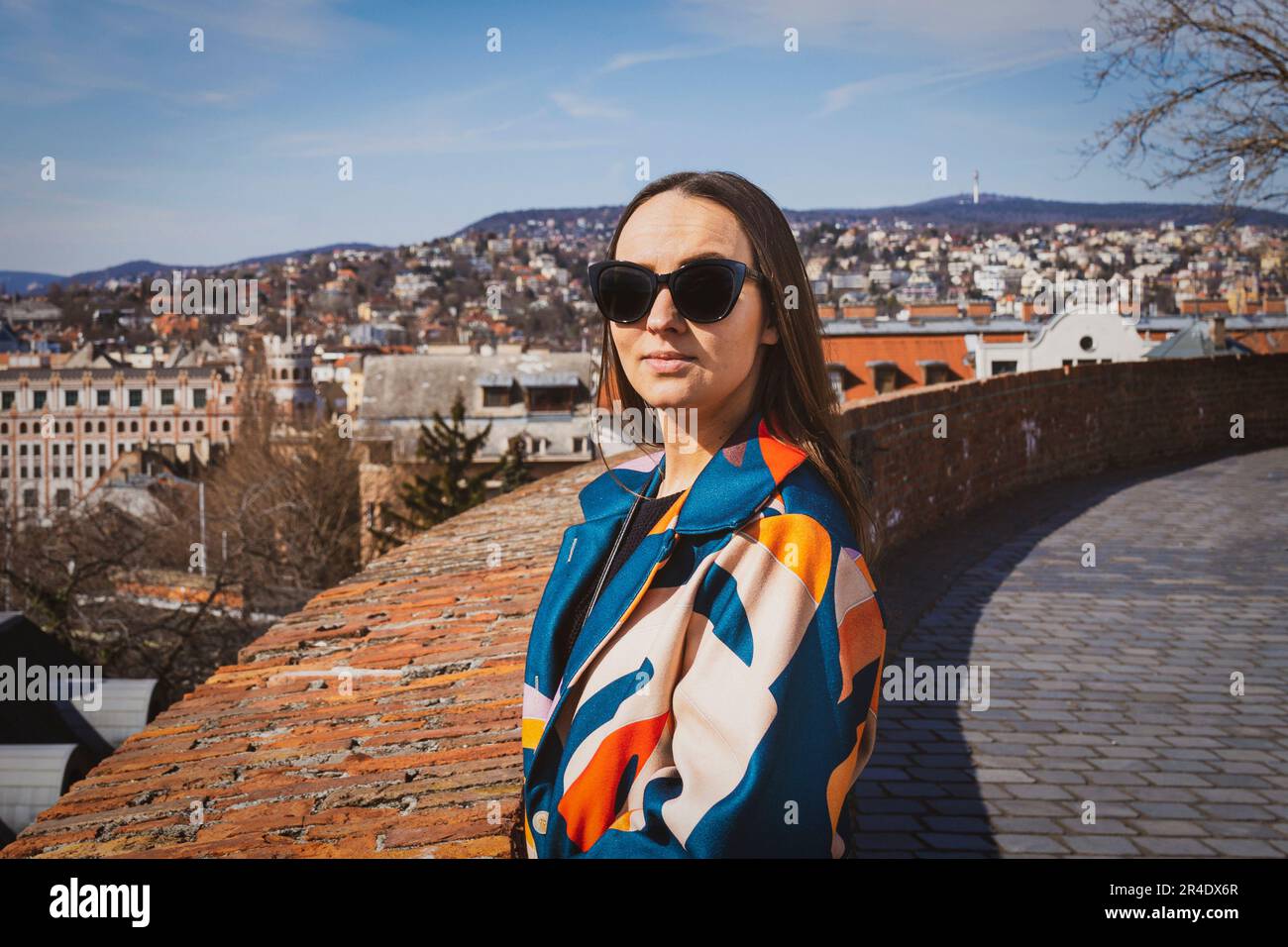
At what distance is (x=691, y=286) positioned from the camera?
1.71 meters

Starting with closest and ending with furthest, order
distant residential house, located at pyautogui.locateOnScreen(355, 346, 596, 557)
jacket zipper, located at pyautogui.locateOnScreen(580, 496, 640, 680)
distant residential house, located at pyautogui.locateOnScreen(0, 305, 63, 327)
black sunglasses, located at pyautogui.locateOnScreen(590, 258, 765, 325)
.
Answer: black sunglasses, located at pyautogui.locateOnScreen(590, 258, 765, 325) → jacket zipper, located at pyautogui.locateOnScreen(580, 496, 640, 680) → distant residential house, located at pyautogui.locateOnScreen(355, 346, 596, 557) → distant residential house, located at pyautogui.locateOnScreen(0, 305, 63, 327)

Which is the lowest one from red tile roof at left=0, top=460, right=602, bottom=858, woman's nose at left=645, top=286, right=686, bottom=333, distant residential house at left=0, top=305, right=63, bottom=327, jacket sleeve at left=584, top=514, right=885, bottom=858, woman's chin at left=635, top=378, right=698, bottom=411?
red tile roof at left=0, top=460, right=602, bottom=858

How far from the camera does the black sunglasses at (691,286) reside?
1697mm

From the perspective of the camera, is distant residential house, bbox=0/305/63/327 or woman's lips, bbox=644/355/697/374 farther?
distant residential house, bbox=0/305/63/327

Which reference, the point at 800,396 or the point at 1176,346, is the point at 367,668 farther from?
the point at 1176,346

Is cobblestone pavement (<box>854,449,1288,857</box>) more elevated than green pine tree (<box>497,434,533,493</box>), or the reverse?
cobblestone pavement (<box>854,449,1288,857</box>)

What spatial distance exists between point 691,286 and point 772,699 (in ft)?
1.92

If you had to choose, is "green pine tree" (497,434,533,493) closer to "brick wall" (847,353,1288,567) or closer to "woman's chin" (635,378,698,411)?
"brick wall" (847,353,1288,567)

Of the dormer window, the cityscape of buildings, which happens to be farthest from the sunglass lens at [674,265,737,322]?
the dormer window

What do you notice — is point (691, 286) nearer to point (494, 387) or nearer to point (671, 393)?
point (671, 393)

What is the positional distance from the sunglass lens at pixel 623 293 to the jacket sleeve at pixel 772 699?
402mm

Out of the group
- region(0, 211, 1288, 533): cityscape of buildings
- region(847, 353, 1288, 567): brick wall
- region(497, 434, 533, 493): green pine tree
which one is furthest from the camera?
region(0, 211, 1288, 533): cityscape of buildings

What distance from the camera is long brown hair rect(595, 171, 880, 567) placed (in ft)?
5.74
